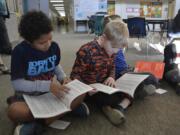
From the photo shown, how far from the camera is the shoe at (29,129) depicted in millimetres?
1009

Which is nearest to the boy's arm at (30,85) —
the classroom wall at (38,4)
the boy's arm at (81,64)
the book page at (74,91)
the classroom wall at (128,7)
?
the book page at (74,91)

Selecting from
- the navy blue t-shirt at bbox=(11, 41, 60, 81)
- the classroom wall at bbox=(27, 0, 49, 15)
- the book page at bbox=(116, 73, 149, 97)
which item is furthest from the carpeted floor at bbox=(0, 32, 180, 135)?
the classroom wall at bbox=(27, 0, 49, 15)

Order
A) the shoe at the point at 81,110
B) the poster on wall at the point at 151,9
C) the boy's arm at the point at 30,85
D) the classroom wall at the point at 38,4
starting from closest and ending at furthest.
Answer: the boy's arm at the point at 30,85
the shoe at the point at 81,110
the poster on wall at the point at 151,9
the classroom wall at the point at 38,4

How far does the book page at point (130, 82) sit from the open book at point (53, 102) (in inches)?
11.9

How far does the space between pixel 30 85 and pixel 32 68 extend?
8 centimetres

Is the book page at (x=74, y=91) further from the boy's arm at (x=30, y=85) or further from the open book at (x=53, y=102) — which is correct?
the boy's arm at (x=30, y=85)

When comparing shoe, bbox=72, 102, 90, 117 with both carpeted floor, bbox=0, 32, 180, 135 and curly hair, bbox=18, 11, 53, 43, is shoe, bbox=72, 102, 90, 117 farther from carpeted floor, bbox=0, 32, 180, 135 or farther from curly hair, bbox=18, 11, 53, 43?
curly hair, bbox=18, 11, 53, 43

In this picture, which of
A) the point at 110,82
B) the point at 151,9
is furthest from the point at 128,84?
the point at 151,9

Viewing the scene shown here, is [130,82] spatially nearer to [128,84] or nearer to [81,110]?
[128,84]

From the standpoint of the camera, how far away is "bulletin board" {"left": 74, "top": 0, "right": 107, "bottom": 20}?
28.3 ft

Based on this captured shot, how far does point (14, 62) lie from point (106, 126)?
55 cm

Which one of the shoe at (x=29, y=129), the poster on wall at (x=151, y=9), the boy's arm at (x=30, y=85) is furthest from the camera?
the poster on wall at (x=151, y=9)

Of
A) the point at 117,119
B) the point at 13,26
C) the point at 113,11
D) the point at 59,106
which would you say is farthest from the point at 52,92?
the point at 113,11

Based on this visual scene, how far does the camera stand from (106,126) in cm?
119
